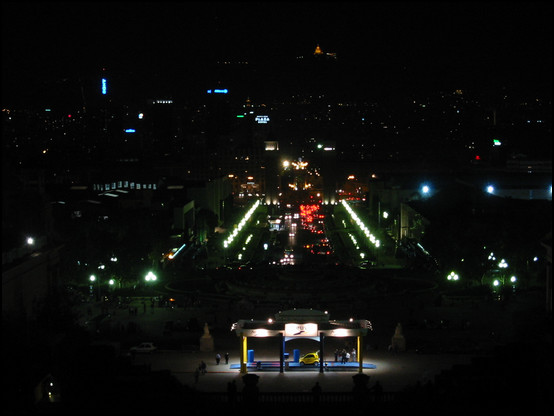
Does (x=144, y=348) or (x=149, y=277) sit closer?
(x=144, y=348)

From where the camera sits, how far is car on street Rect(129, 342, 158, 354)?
30203 mm

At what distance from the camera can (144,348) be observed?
30.4 m

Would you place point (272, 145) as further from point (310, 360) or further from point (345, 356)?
point (310, 360)

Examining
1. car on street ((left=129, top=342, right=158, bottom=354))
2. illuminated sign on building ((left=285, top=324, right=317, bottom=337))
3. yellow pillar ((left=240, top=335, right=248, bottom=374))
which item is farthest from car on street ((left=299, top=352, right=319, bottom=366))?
car on street ((left=129, top=342, right=158, bottom=354))

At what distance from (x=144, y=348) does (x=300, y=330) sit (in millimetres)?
4644

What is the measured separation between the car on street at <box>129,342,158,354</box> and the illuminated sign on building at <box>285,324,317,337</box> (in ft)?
13.6

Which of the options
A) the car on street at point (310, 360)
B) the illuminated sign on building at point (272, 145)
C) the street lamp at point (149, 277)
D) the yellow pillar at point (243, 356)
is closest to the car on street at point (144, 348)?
the yellow pillar at point (243, 356)

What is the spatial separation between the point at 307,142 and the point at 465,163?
152ft

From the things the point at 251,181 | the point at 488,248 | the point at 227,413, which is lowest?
the point at 227,413

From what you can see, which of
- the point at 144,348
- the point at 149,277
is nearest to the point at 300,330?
the point at 144,348

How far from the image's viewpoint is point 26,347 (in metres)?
23.8

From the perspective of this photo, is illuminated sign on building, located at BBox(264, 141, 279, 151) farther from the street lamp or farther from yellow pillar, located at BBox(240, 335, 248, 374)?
yellow pillar, located at BBox(240, 335, 248, 374)

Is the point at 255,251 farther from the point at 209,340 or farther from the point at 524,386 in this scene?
the point at 524,386

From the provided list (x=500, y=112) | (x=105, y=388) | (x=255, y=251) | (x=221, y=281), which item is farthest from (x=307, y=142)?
(x=105, y=388)
